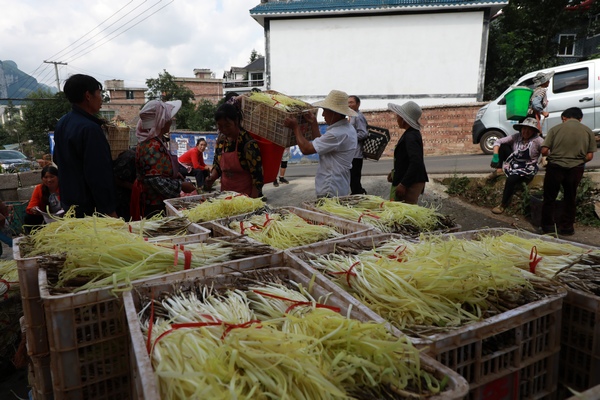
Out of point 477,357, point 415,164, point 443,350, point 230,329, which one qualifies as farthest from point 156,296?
point 415,164

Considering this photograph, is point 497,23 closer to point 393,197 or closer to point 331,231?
point 393,197

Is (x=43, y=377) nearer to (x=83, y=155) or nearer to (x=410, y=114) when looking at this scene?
(x=83, y=155)

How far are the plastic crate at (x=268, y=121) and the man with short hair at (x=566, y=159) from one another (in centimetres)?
423

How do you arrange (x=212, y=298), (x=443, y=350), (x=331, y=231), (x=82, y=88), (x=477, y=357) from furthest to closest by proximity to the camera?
(x=82, y=88)
(x=331, y=231)
(x=212, y=298)
(x=477, y=357)
(x=443, y=350)

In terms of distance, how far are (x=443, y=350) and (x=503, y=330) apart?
325mm

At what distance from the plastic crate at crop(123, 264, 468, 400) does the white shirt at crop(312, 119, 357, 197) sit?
2085 mm

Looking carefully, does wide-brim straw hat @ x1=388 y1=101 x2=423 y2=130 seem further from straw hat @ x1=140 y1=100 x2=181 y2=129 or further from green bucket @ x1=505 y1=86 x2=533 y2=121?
green bucket @ x1=505 y1=86 x2=533 y2=121

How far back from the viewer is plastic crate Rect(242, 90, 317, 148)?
372cm

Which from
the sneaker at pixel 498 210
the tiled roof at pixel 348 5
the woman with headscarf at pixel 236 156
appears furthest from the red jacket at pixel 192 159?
the tiled roof at pixel 348 5

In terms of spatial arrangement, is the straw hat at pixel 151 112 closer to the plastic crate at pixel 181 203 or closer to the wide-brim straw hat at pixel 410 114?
the plastic crate at pixel 181 203

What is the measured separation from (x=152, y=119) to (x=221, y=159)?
2.78 feet

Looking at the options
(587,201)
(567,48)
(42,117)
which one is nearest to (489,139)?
(587,201)

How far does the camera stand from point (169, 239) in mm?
2512

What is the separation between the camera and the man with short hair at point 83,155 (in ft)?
10.3
